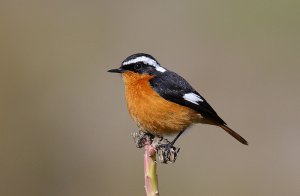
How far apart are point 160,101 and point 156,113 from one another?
0.49 ft

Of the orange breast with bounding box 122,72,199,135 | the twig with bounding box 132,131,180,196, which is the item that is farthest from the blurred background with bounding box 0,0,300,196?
the twig with bounding box 132,131,180,196

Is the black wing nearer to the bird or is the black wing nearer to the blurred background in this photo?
the bird

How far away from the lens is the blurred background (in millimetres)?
11477

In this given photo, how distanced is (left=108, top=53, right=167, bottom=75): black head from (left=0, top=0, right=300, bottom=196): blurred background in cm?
360

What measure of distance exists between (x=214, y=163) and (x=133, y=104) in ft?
15.1

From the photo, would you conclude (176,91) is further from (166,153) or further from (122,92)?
(122,92)

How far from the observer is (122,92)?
13289 mm

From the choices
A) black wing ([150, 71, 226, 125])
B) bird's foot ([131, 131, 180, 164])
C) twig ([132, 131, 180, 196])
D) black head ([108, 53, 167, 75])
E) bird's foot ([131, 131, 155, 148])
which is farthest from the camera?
black head ([108, 53, 167, 75])

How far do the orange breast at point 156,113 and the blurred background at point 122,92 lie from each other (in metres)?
3.76

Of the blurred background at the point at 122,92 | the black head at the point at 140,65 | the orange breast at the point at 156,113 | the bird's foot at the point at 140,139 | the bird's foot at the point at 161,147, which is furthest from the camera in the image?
the blurred background at the point at 122,92

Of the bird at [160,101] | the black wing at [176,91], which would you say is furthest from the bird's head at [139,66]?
the black wing at [176,91]

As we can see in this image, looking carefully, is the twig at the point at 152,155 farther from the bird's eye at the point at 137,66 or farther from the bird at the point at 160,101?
the bird's eye at the point at 137,66

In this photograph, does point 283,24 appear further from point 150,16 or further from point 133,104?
point 133,104

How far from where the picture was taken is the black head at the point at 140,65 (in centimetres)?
791
